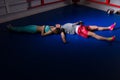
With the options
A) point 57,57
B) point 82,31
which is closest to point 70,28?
point 82,31

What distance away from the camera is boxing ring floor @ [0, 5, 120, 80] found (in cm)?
217

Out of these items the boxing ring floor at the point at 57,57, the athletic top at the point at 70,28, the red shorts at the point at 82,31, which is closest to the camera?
the boxing ring floor at the point at 57,57

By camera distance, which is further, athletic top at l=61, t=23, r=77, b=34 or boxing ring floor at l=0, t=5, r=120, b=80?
athletic top at l=61, t=23, r=77, b=34

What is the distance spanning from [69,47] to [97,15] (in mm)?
1653

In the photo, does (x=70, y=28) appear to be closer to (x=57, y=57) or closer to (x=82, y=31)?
(x=82, y=31)

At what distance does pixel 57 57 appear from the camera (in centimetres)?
251

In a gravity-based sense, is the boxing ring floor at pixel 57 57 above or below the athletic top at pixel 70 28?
below

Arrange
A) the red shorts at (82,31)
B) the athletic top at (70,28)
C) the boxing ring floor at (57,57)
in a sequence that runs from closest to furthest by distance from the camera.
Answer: the boxing ring floor at (57,57), the red shorts at (82,31), the athletic top at (70,28)

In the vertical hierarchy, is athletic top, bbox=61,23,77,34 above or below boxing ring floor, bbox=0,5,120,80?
above

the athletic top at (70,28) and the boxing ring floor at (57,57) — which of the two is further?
the athletic top at (70,28)

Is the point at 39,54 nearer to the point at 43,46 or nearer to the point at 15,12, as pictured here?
the point at 43,46

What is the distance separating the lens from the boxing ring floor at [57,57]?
2168 millimetres

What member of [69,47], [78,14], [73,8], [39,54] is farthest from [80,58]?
[73,8]

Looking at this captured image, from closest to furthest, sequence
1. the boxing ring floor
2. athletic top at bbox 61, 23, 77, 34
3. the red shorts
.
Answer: the boxing ring floor
the red shorts
athletic top at bbox 61, 23, 77, 34
